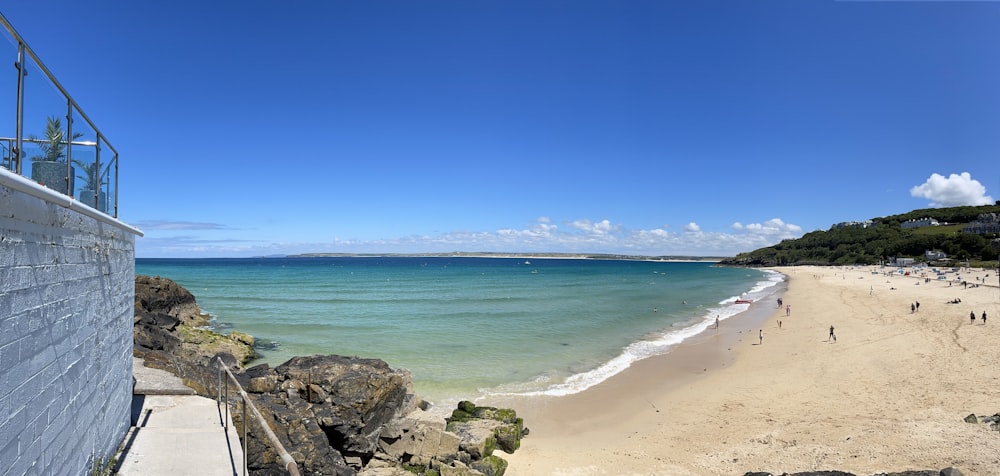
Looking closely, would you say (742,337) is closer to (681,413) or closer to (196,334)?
(681,413)

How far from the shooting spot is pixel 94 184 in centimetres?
624

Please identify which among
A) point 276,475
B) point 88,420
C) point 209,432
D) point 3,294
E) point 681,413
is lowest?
point 681,413

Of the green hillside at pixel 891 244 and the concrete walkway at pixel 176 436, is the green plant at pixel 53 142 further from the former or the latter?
the green hillside at pixel 891 244

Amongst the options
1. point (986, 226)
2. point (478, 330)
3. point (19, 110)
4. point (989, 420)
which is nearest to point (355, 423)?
point (19, 110)

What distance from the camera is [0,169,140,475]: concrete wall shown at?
3588 mm

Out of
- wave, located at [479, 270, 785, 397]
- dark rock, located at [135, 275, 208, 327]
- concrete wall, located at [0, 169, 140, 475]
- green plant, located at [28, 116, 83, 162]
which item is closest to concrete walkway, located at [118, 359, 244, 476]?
concrete wall, located at [0, 169, 140, 475]

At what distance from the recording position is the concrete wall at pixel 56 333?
11.8 feet

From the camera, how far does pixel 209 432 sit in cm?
741

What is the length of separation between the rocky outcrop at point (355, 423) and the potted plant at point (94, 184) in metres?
3.79

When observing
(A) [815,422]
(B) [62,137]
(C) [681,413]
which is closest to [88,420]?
(B) [62,137]

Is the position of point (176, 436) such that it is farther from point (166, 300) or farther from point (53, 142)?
point (166, 300)

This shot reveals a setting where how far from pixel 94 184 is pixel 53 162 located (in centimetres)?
143

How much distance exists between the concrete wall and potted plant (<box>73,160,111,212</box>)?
0.98 feet

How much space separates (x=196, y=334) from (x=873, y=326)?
1435 inches
